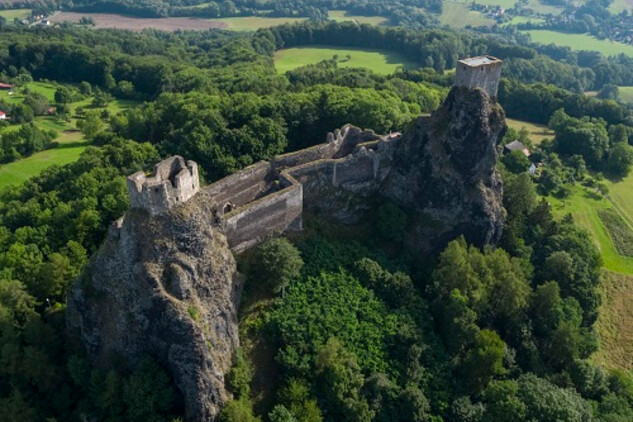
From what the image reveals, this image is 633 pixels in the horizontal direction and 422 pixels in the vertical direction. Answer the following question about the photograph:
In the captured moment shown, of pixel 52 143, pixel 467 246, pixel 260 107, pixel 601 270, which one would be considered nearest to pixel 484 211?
pixel 467 246

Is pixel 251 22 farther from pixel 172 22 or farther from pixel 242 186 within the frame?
pixel 242 186

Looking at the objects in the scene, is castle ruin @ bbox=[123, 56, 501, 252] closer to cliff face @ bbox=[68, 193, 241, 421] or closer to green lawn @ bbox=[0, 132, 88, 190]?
cliff face @ bbox=[68, 193, 241, 421]

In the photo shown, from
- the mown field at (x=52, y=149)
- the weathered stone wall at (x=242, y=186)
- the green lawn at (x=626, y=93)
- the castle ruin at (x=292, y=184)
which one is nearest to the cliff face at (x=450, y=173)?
the castle ruin at (x=292, y=184)

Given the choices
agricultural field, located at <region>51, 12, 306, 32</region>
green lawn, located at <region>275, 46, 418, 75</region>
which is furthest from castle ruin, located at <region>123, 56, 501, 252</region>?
agricultural field, located at <region>51, 12, 306, 32</region>

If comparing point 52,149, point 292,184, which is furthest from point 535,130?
point 52,149

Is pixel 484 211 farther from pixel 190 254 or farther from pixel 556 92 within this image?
pixel 556 92

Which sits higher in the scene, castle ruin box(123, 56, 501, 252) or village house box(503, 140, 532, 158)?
castle ruin box(123, 56, 501, 252)
